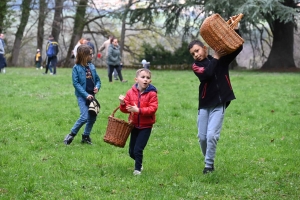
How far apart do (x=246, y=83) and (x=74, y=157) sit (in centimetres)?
1239

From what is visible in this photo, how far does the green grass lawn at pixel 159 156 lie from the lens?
673 cm

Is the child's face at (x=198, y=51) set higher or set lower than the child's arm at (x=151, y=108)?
higher

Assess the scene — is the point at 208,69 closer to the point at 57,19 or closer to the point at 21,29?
the point at 57,19

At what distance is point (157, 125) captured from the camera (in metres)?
11.8

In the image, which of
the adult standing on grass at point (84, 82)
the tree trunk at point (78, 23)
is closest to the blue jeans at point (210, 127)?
the adult standing on grass at point (84, 82)

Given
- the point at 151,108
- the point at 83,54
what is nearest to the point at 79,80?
the point at 83,54

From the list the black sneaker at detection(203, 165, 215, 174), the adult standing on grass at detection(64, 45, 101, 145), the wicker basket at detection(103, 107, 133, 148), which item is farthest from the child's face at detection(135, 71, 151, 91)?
the adult standing on grass at detection(64, 45, 101, 145)

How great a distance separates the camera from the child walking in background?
7273mm

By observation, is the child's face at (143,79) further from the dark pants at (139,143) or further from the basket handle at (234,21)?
the basket handle at (234,21)

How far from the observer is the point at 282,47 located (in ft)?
101

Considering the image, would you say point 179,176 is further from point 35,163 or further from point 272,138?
point 272,138

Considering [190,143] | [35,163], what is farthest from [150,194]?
[190,143]

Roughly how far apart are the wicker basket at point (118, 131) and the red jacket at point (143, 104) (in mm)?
116

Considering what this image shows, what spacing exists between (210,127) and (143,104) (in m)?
0.93
